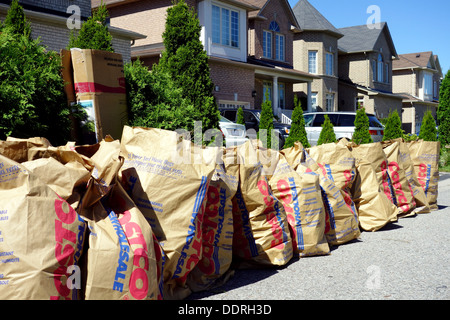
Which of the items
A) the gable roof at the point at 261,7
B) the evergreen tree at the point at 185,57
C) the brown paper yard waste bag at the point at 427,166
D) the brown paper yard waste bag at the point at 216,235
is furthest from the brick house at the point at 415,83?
the brown paper yard waste bag at the point at 216,235

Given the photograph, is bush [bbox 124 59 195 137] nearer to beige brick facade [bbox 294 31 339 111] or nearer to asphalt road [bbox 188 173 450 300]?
asphalt road [bbox 188 173 450 300]

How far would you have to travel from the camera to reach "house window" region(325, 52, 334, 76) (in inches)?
1181

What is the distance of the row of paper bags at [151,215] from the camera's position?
8.45 feet

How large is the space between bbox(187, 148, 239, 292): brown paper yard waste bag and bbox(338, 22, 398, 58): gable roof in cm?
3094

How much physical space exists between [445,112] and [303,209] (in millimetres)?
15640

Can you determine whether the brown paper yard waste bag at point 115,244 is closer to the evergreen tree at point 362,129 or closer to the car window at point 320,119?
the evergreen tree at point 362,129

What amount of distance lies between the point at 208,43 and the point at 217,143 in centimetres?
1306

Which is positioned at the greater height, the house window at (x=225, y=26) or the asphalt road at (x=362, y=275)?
the house window at (x=225, y=26)

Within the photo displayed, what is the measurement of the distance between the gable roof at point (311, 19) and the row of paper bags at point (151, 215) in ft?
83.5

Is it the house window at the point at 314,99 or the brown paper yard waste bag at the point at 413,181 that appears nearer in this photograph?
the brown paper yard waste bag at the point at 413,181

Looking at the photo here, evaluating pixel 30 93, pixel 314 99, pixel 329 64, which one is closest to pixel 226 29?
pixel 314 99

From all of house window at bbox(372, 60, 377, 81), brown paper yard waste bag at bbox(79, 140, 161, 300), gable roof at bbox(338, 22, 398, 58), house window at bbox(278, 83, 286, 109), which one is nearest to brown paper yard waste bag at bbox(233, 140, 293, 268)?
brown paper yard waste bag at bbox(79, 140, 161, 300)
